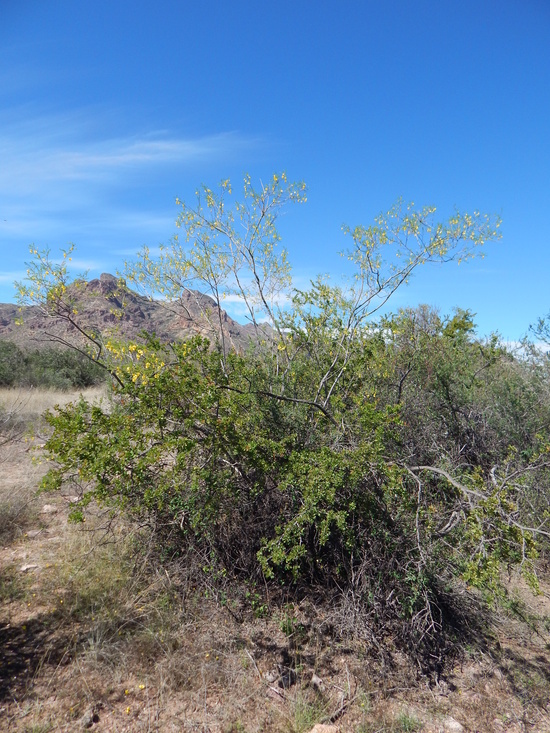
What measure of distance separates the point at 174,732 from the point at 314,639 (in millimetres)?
1336

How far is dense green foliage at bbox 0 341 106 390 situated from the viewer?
14.8 m

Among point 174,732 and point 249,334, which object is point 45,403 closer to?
point 249,334

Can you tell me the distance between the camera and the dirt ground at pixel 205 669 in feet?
9.55

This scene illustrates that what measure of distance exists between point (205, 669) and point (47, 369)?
1563 cm

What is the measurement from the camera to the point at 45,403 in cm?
1137

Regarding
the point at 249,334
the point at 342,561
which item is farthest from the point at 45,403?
the point at 342,561

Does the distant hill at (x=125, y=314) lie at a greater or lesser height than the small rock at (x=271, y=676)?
greater

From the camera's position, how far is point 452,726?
9.85ft

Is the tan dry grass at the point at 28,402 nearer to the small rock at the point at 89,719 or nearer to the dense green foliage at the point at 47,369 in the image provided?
the dense green foliage at the point at 47,369

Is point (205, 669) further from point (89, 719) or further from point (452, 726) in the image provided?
point (452, 726)

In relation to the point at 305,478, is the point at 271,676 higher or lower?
lower

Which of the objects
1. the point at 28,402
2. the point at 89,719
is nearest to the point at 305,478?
the point at 89,719

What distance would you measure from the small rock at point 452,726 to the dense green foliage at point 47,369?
46.8ft

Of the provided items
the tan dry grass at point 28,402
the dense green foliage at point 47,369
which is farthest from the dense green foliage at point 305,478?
the dense green foliage at point 47,369
